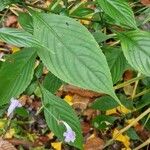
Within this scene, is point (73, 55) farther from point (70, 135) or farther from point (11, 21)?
point (11, 21)

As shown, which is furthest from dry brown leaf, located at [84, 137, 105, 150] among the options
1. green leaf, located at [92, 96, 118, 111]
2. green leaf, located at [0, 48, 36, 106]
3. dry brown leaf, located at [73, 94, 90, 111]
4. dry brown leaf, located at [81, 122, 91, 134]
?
green leaf, located at [0, 48, 36, 106]

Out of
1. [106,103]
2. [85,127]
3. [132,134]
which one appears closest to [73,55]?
[106,103]

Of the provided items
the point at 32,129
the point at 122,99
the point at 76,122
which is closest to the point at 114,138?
the point at 122,99

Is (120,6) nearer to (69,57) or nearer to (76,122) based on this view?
(69,57)

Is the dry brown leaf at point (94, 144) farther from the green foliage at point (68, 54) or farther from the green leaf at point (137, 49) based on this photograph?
the green leaf at point (137, 49)

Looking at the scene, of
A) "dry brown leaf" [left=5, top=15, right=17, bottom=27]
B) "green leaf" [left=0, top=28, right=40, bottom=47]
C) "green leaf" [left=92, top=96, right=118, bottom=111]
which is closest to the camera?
"green leaf" [left=0, top=28, right=40, bottom=47]

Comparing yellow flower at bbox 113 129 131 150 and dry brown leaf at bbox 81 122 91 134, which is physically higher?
dry brown leaf at bbox 81 122 91 134

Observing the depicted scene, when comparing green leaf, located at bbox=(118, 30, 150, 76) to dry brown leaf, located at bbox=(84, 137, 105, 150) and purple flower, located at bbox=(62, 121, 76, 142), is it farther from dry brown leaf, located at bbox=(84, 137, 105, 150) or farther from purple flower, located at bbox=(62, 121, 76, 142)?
dry brown leaf, located at bbox=(84, 137, 105, 150)

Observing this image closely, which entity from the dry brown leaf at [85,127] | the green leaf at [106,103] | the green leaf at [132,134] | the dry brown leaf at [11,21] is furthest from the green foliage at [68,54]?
the dry brown leaf at [11,21]
